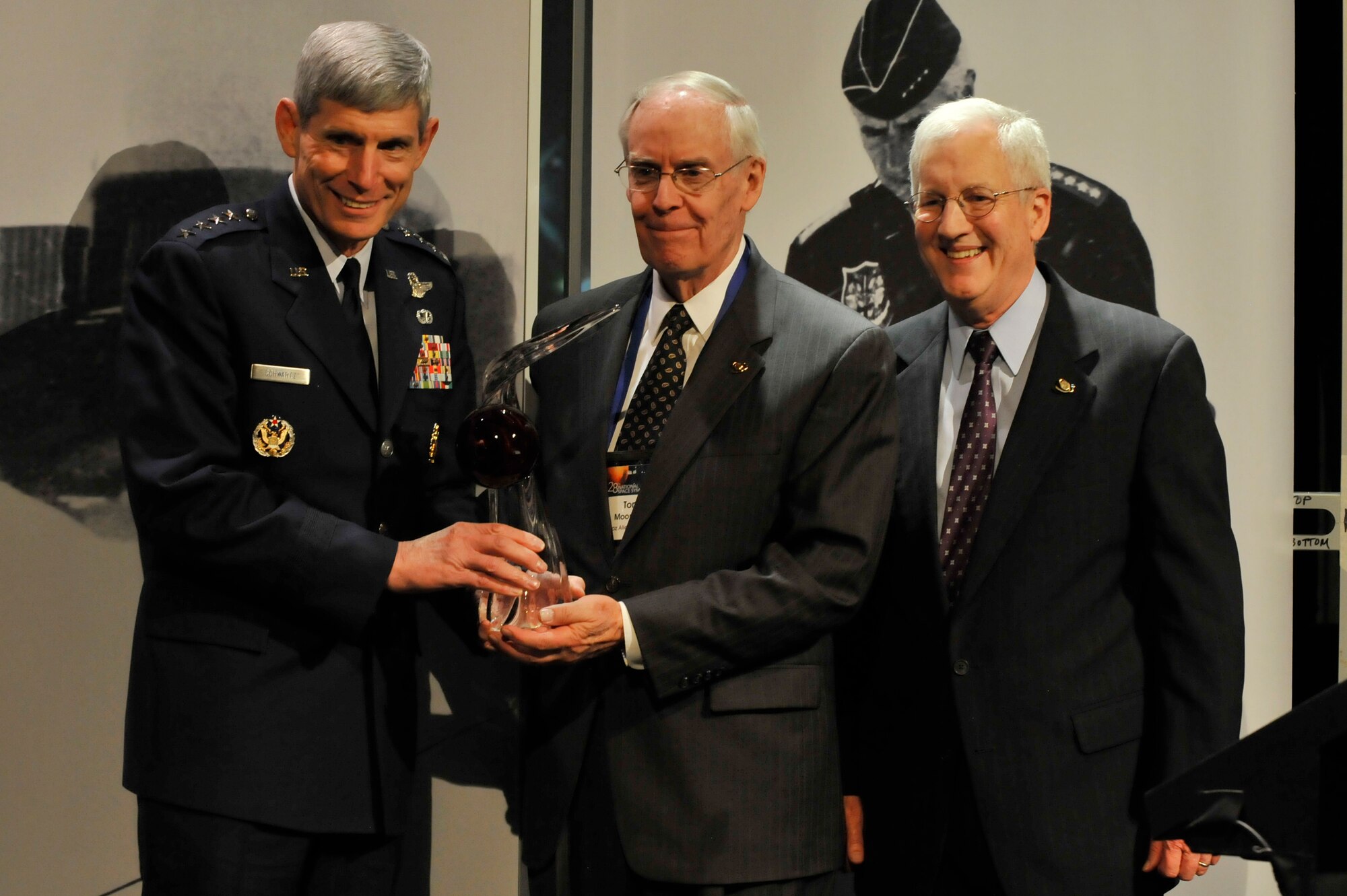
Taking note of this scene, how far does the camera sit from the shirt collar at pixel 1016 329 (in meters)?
2.23

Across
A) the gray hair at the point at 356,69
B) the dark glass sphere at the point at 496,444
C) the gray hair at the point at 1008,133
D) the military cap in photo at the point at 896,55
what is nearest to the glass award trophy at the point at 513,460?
the dark glass sphere at the point at 496,444

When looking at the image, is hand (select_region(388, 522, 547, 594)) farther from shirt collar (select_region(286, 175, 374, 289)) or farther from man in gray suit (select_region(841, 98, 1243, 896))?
man in gray suit (select_region(841, 98, 1243, 896))

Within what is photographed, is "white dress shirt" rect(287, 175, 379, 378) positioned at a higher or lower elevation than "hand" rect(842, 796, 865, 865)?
higher

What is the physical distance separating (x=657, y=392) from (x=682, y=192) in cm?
37

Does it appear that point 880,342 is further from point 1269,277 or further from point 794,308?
point 1269,277

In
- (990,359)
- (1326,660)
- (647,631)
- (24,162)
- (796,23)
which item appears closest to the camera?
(24,162)

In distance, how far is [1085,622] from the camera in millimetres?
2076

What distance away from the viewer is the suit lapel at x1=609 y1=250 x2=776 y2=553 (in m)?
1.99

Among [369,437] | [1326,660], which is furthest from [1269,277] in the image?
[369,437]

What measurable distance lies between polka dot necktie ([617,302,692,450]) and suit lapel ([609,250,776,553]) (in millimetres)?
54

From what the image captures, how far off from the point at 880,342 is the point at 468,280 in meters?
1.19

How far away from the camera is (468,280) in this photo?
284 cm

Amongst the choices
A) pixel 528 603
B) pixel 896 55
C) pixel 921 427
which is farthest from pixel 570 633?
pixel 896 55

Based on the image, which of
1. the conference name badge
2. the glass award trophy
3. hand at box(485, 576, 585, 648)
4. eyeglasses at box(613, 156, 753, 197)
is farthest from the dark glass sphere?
eyeglasses at box(613, 156, 753, 197)
